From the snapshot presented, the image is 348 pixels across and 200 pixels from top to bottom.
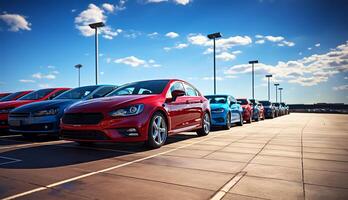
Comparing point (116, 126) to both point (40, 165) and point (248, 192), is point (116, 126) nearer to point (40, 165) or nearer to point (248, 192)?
point (40, 165)

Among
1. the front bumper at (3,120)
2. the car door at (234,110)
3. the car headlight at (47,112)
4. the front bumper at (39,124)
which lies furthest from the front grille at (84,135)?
the car door at (234,110)

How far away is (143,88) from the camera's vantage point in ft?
22.4

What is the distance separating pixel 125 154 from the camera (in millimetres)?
5297

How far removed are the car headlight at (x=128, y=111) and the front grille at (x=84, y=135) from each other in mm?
429

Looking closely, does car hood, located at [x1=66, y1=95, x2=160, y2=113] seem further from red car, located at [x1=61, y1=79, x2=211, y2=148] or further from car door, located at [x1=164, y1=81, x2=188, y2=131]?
car door, located at [x1=164, y1=81, x2=188, y2=131]

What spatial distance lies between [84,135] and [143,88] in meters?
1.96

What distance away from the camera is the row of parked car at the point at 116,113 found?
17.6ft

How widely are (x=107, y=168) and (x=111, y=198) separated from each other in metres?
1.35

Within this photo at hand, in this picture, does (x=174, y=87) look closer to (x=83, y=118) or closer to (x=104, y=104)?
(x=104, y=104)

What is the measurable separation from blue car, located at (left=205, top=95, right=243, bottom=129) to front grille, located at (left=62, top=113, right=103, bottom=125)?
631cm

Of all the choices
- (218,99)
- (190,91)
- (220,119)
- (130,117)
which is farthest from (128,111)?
(218,99)

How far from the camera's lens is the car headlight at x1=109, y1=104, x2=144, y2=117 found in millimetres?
5349

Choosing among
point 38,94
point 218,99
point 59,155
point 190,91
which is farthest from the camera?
point 218,99

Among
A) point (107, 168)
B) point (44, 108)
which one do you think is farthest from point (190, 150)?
point (44, 108)
